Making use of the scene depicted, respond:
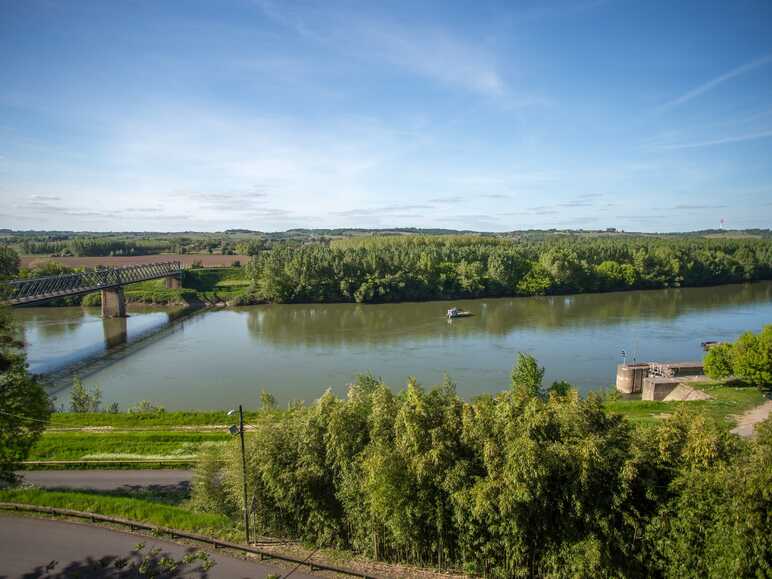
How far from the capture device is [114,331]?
40.0m

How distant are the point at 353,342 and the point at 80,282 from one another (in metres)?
25.3

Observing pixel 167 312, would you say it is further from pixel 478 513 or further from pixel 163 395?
pixel 478 513

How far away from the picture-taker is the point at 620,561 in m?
7.32

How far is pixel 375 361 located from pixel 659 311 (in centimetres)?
2773

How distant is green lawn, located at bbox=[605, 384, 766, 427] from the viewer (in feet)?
55.2

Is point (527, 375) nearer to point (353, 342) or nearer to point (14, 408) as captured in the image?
point (14, 408)

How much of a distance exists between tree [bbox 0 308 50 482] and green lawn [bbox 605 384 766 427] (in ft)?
52.0

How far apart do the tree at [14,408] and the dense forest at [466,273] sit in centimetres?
3885

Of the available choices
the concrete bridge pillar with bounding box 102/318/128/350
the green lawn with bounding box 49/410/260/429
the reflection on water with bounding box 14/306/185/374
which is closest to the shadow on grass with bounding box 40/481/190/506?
the green lawn with bounding box 49/410/260/429

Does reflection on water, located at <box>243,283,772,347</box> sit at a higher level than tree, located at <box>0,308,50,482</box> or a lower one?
lower

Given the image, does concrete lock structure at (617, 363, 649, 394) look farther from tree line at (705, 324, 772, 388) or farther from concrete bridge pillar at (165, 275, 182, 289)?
concrete bridge pillar at (165, 275, 182, 289)

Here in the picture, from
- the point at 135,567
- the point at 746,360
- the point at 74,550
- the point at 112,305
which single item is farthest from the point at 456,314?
the point at 135,567

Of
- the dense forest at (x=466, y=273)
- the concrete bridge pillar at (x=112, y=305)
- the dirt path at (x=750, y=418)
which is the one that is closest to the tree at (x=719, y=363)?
the dirt path at (x=750, y=418)

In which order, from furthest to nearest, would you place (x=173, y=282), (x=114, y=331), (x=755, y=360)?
(x=173, y=282), (x=114, y=331), (x=755, y=360)
